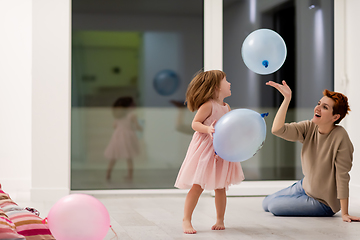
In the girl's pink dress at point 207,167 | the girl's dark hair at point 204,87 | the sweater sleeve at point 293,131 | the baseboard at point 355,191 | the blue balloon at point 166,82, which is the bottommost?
the baseboard at point 355,191

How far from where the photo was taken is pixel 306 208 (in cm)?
272

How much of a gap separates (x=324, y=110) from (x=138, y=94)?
1769 millimetres

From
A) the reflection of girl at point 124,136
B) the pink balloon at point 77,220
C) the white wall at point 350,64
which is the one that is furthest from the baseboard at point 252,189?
the pink balloon at point 77,220

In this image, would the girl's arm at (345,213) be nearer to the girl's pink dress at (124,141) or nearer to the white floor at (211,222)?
the white floor at (211,222)

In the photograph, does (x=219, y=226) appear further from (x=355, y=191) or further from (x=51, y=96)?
(x=51, y=96)

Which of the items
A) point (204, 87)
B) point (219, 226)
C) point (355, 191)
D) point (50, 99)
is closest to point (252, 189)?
point (355, 191)

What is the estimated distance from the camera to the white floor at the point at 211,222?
7.25 feet

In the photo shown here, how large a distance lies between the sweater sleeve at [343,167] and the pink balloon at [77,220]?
5.36 ft

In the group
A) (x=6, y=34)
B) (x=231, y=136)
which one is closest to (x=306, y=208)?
(x=231, y=136)

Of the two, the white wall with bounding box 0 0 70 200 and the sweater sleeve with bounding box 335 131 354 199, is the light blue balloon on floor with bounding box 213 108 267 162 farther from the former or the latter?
the white wall with bounding box 0 0 70 200

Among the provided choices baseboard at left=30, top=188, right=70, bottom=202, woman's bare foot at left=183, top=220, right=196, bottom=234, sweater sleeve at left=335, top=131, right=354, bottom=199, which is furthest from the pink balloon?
baseboard at left=30, top=188, right=70, bottom=202

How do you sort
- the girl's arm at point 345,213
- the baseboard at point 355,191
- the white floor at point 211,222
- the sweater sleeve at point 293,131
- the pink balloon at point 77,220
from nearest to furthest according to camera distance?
1. the pink balloon at point 77,220
2. the white floor at point 211,222
3. the girl's arm at point 345,213
4. the sweater sleeve at point 293,131
5. the baseboard at point 355,191

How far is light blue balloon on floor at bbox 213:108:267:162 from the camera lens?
2010 mm

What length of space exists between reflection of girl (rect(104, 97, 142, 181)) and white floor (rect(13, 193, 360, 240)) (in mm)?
426
